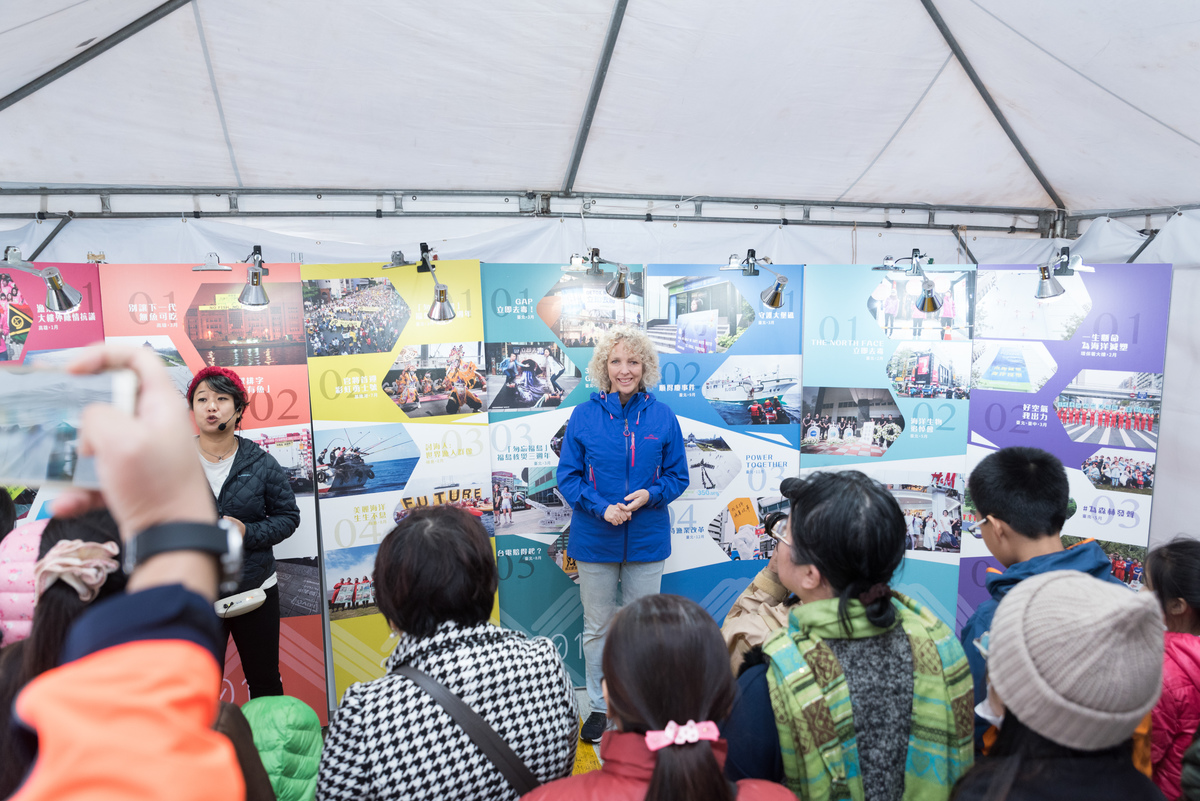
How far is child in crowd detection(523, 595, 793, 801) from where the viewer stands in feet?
3.00

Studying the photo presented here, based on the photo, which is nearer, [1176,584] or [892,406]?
[1176,584]

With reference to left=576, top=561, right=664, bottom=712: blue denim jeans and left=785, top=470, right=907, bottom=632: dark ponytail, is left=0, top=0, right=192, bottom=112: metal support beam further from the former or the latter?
left=576, top=561, right=664, bottom=712: blue denim jeans

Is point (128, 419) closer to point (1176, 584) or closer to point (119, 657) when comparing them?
point (119, 657)

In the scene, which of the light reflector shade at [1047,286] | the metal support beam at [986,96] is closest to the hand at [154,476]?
the metal support beam at [986,96]

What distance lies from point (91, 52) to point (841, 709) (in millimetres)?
3248

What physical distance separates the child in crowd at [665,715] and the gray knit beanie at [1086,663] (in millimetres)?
421

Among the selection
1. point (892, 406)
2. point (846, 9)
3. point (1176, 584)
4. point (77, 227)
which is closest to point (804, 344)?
point (892, 406)

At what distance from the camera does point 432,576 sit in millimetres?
1312

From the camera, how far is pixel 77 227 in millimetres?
2916

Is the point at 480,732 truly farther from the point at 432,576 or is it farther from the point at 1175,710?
the point at 1175,710

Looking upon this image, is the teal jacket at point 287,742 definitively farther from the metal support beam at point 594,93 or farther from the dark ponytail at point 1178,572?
the metal support beam at point 594,93

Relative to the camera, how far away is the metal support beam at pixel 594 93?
7.73ft

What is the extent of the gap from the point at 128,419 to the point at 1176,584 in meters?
2.37

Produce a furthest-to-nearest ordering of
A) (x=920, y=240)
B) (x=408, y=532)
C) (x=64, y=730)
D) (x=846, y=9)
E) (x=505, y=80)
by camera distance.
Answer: (x=920, y=240) < (x=505, y=80) < (x=846, y=9) < (x=408, y=532) < (x=64, y=730)
